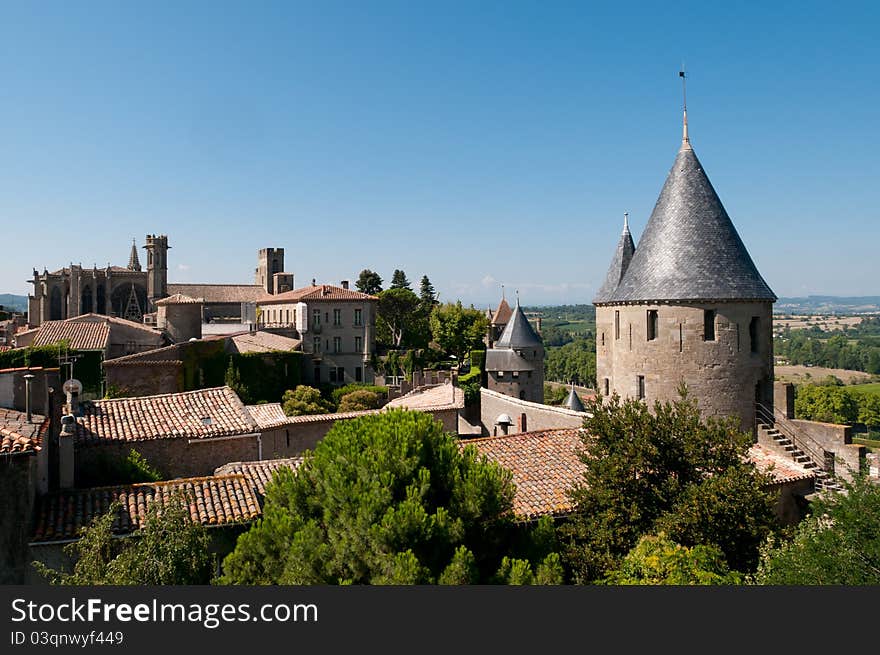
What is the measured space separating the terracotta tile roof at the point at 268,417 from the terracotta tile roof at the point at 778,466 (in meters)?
14.4

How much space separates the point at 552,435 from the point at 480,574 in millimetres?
7382

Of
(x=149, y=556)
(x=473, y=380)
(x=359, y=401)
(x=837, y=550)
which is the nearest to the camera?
(x=149, y=556)

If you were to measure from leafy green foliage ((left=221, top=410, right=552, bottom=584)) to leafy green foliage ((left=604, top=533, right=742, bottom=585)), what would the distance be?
58.1 inches

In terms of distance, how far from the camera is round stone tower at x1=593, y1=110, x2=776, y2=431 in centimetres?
1759

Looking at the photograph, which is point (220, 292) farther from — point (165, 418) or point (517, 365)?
point (165, 418)

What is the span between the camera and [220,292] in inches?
3110

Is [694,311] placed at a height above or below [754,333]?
above

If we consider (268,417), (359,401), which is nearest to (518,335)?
(359,401)

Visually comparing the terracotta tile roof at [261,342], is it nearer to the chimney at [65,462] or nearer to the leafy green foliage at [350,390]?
the leafy green foliage at [350,390]

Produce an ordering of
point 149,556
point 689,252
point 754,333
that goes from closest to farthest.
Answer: point 149,556 → point 754,333 → point 689,252

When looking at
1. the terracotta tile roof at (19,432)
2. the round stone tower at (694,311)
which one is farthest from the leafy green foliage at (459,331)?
the terracotta tile roof at (19,432)

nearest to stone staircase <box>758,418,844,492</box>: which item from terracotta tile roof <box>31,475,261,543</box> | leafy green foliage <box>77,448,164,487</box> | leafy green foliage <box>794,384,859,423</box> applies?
terracotta tile roof <box>31,475,261,543</box>

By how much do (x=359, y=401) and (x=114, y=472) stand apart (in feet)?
98.7

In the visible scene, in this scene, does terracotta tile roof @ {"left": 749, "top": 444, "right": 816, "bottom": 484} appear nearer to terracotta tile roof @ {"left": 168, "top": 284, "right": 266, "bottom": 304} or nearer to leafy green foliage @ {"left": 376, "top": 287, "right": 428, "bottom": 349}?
leafy green foliage @ {"left": 376, "top": 287, "right": 428, "bottom": 349}
